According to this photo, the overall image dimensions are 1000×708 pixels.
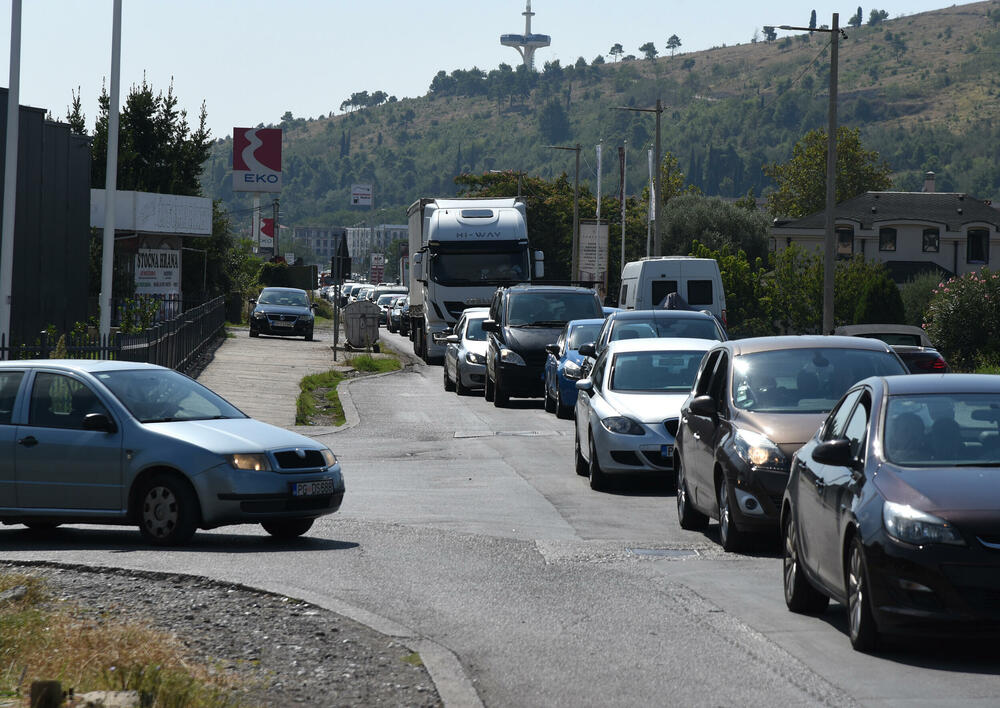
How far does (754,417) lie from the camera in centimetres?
1154

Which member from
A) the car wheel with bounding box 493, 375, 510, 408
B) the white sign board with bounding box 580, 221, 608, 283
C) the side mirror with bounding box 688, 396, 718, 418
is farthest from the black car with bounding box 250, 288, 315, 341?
the side mirror with bounding box 688, 396, 718, 418

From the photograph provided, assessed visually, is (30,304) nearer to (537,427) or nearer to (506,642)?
(537,427)

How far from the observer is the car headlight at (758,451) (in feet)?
36.1

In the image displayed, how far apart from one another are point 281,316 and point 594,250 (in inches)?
697

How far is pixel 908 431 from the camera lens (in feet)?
25.9

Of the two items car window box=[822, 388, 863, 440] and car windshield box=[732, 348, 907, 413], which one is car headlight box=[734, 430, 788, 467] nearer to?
car windshield box=[732, 348, 907, 413]

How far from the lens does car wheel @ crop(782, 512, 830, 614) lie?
866 centimetres

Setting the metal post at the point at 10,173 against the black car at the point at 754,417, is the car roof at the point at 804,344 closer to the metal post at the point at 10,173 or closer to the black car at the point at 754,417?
the black car at the point at 754,417

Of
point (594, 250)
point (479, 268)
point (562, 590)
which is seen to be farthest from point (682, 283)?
point (594, 250)

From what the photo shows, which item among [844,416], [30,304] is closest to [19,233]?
[30,304]

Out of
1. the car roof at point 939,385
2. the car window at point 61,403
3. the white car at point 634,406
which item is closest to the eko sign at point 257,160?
the white car at point 634,406

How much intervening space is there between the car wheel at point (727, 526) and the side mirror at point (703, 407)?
0.52 meters

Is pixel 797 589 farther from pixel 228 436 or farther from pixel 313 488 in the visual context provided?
pixel 228 436

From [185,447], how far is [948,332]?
34302mm
